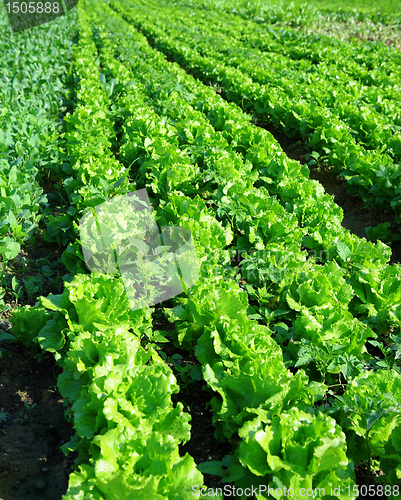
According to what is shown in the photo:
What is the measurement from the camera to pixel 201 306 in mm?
3031

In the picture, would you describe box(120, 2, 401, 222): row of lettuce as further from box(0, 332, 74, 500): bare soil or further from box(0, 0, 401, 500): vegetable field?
box(0, 332, 74, 500): bare soil

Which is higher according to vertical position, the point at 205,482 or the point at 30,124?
the point at 30,124

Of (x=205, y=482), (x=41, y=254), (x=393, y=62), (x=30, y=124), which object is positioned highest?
(x=393, y=62)

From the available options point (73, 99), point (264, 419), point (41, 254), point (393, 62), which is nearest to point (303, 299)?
point (264, 419)

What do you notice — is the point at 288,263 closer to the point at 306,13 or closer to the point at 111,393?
the point at 111,393

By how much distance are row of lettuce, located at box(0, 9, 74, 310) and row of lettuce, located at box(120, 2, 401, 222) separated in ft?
12.8

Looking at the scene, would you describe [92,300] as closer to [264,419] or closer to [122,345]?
[122,345]

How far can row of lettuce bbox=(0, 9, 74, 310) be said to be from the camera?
4363 mm

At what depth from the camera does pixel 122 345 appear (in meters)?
2.67

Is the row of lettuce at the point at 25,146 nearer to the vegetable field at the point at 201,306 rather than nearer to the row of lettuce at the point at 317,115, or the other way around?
the vegetable field at the point at 201,306

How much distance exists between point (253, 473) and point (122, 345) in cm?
111

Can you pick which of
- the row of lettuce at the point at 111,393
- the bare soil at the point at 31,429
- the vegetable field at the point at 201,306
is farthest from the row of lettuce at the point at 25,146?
the row of lettuce at the point at 111,393

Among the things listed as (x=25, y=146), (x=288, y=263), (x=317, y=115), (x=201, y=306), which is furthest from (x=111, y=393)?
(x=317, y=115)

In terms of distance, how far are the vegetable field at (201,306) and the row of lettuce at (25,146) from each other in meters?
0.04
